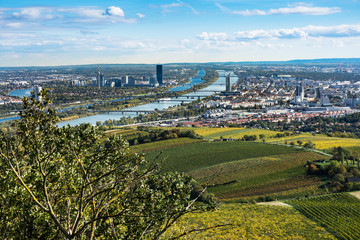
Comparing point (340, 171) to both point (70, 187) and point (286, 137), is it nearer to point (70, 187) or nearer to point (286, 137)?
point (286, 137)

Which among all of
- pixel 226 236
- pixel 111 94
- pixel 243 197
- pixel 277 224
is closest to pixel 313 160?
pixel 243 197

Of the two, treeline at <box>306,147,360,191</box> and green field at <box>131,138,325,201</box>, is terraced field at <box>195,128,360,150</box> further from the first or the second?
treeline at <box>306,147,360,191</box>

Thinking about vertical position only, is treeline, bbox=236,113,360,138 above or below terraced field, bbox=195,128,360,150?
below

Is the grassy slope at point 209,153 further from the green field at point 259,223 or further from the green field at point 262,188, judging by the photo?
A: the green field at point 259,223

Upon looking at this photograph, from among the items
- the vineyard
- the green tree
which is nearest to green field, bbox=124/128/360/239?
the vineyard

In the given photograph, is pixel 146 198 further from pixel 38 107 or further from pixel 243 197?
pixel 243 197

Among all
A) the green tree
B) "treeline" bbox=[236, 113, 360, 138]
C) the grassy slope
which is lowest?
"treeline" bbox=[236, 113, 360, 138]

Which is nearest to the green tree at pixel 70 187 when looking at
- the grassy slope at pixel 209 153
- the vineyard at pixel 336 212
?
the vineyard at pixel 336 212
